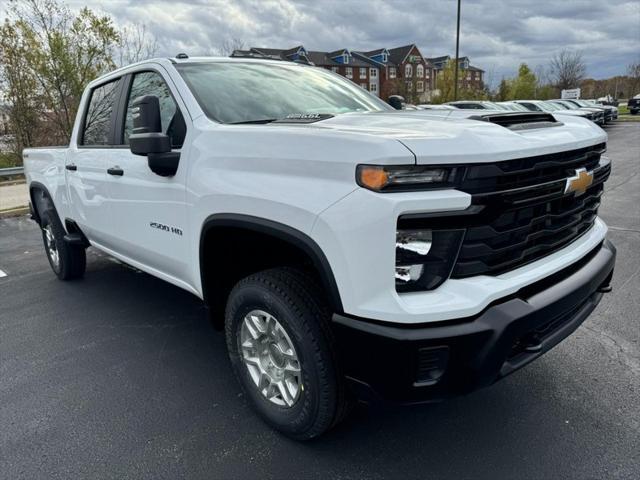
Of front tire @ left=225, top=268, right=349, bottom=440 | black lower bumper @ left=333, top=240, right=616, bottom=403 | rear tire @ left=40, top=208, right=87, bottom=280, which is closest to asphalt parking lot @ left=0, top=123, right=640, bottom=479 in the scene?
front tire @ left=225, top=268, right=349, bottom=440

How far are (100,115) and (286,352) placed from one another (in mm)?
2898

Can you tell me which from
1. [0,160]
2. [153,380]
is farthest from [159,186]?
[0,160]

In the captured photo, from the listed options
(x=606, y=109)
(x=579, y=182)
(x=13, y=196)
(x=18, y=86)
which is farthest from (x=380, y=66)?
(x=579, y=182)

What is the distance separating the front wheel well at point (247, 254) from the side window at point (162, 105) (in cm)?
68

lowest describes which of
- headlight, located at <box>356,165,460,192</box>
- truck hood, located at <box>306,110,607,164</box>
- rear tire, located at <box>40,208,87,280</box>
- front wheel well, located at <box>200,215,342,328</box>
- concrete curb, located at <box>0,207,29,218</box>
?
concrete curb, located at <box>0,207,29,218</box>

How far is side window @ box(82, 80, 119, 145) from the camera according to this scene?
390 cm

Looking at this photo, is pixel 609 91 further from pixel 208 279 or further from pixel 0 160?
pixel 208 279

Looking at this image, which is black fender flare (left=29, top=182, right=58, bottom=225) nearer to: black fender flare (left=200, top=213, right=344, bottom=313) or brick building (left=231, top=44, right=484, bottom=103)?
black fender flare (left=200, top=213, right=344, bottom=313)

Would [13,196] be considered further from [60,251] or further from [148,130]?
[148,130]

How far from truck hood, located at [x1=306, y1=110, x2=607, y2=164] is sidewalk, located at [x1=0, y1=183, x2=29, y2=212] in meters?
10.1

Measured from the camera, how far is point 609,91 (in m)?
74.6

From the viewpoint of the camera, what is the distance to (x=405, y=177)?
184 centimetres

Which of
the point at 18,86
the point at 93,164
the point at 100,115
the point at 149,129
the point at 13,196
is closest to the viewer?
the point at 149,129

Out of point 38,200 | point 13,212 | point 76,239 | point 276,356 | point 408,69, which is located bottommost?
point 13,212
